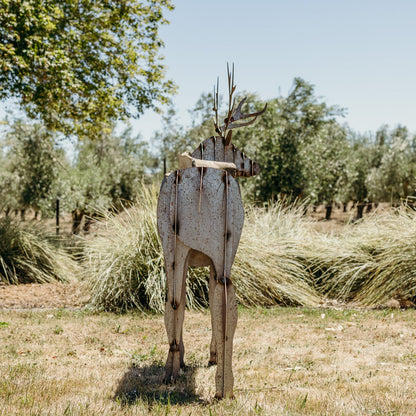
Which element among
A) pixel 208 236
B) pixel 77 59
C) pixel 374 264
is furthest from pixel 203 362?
pixel 77 59

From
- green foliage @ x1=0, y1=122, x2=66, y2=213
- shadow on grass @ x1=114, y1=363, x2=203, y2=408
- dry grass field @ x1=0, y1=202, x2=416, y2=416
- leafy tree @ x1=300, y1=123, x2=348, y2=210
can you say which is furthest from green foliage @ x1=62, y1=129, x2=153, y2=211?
shadow on grass @ x1=114, y1=363, x2=203, y2=408

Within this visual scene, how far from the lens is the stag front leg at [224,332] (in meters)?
3.02

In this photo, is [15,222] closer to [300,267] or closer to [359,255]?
[300,267]

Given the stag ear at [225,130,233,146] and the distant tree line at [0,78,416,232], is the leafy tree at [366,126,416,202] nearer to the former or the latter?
the distant tree line at [0,78,416,232]

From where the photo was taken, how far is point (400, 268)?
6.99m

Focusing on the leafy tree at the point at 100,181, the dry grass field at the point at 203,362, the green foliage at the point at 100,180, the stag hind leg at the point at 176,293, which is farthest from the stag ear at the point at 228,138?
the green foliage at the point at 100,180

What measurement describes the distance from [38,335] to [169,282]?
2.51m

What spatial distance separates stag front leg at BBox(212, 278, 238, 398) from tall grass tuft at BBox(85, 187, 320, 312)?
329 cm

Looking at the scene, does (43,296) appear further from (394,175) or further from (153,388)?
(394,175)

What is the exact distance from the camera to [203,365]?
13.2 ft

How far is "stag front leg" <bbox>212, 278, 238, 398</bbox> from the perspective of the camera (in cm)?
302

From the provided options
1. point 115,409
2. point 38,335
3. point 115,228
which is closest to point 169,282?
point 115,409

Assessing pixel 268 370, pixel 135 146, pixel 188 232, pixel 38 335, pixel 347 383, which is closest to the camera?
pixel 188 232

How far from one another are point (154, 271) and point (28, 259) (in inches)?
127
